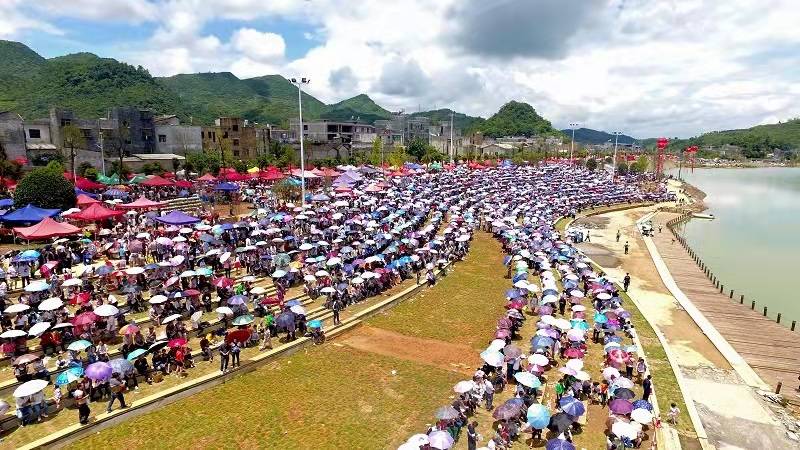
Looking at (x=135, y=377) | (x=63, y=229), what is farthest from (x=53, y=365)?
(x=63, y=229)

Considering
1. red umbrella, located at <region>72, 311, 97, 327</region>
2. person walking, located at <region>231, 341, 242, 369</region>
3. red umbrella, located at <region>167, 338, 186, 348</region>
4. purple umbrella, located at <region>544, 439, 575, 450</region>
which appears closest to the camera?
purple umbrella, located at <region>544, 439, 575, 450</region>

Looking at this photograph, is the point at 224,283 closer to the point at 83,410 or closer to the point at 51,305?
the point at 51,305

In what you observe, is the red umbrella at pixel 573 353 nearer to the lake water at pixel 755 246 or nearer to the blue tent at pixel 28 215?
the lake water at pixel 755 246

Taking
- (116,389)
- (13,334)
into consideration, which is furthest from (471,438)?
(13,334)

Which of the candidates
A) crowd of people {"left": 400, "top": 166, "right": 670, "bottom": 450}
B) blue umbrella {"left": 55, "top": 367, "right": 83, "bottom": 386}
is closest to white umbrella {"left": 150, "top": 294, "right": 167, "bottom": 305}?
blue umbrella {"left": 55, "top": 367, "right": 83, "bottom": 386}

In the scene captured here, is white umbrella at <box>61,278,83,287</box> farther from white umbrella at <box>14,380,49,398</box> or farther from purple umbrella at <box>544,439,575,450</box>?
purple umbrella at <box>544,439,575,450</box>
